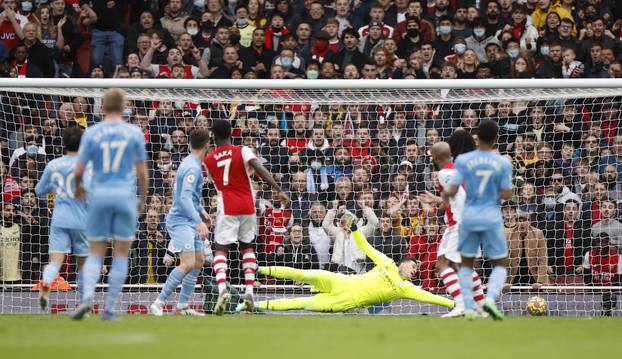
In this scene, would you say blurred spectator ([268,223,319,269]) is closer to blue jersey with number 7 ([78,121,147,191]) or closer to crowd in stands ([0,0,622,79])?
crowd in stands ([0,0,622,79])

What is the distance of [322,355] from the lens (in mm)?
7395

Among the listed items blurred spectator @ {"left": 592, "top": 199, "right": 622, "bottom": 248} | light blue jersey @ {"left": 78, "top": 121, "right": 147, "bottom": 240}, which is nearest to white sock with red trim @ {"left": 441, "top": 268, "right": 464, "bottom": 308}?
blurred spectator @ {"left": 592, "top": 199, "right": 622, "bottom": 248}

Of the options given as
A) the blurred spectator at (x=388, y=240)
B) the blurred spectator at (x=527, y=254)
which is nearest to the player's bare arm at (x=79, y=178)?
the blurred spectator at (x=388, y=240)

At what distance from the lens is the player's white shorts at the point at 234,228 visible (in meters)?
13.1

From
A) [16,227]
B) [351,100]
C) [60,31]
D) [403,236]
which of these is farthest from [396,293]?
[60,31]

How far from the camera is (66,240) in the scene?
12.5 m

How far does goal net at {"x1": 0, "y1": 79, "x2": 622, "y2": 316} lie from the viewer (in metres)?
15.2

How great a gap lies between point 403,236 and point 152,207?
3693 mm

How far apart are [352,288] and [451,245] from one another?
2034mm

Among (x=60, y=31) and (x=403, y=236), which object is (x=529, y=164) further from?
(x=60, y=31)

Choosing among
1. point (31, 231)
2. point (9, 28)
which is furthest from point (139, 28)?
point (31, 231)

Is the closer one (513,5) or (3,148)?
(3,148)

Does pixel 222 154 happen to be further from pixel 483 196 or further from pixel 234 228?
pixel 483 196

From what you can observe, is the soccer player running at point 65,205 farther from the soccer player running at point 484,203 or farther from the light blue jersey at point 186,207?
the soccer player running at point 484,203
